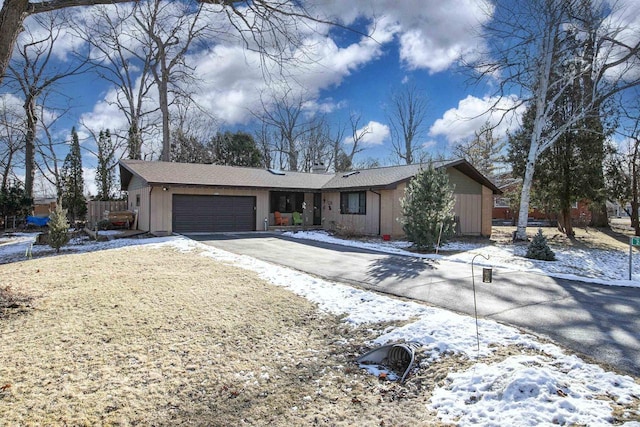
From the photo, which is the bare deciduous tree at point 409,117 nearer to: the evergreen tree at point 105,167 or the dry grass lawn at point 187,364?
the evergreen tree at point 105,167

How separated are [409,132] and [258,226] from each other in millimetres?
20943

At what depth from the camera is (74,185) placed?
2106cm

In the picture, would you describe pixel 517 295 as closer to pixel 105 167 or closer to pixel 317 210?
pixel 317 210

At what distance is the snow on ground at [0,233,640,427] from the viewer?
2729 millimetres

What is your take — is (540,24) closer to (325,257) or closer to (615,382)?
(325,257)

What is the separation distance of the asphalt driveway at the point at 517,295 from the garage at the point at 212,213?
655 cm

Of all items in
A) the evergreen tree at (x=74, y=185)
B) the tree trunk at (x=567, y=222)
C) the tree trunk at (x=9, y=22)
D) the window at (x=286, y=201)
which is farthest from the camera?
the evergreen tree at (x=74, y=185)

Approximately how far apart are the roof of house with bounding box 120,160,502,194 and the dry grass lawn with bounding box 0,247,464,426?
10.4 meters

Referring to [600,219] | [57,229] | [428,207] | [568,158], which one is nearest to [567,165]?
[568,158]

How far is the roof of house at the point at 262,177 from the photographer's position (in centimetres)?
1619

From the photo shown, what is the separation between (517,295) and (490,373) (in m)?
3.78

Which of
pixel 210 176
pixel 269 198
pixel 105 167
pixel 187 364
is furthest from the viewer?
pixel 105 167

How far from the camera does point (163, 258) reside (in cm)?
1001

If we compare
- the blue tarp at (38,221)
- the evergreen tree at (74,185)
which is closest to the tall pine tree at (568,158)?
the evergreen tree at (74,185)
